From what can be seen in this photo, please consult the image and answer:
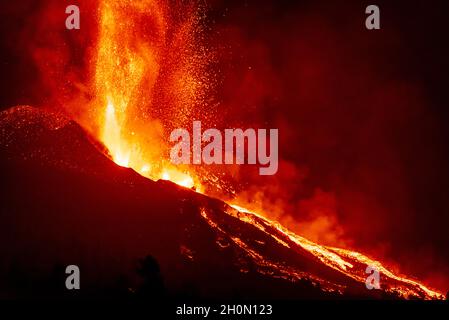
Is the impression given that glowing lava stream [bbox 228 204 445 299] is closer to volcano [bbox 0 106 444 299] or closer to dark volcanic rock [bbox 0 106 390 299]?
volcano [bbox 0 106 444 299]

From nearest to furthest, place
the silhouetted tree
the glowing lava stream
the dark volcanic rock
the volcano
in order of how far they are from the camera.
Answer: the silhouetted tree
the dark volcanic rock
the volcano
the glowing lava stream

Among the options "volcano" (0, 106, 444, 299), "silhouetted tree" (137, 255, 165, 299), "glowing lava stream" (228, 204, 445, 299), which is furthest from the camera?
"glowing lava stream" (228, 204, 445, 299)

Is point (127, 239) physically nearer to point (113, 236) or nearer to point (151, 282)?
point (113, 236)

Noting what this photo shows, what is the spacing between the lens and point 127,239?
107ft

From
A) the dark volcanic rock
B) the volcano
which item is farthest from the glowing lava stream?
the dark volcanic rock

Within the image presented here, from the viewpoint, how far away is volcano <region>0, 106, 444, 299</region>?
28.9 meters

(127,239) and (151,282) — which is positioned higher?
(127,239)

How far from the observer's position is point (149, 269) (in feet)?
81.9

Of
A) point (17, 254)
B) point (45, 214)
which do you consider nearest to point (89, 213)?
point (45, 214)

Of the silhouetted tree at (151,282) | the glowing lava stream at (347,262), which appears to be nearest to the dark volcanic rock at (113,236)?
the silhouetted tree at (151,282)

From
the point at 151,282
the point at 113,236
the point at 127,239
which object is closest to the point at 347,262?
the point at 127,239

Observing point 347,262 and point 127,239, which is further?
point 347,262

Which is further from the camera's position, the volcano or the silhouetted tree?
the volcano

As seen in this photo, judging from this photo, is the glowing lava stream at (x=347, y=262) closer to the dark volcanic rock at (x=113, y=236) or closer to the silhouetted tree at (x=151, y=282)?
the dark volcanic rock at (x=113, y=236)
